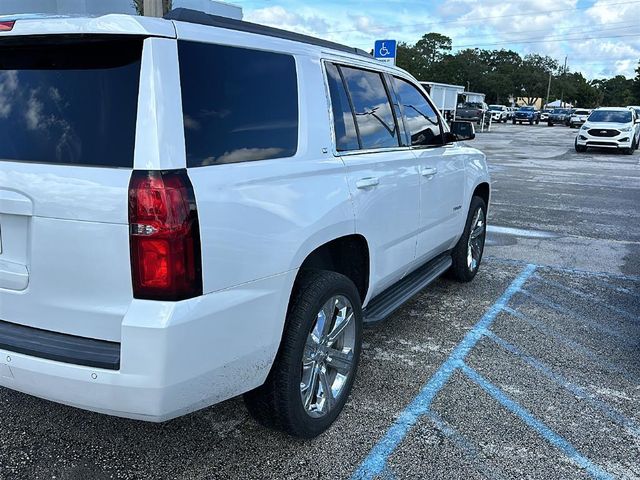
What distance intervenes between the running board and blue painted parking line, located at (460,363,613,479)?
24.2 inches

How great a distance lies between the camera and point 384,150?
3.67m

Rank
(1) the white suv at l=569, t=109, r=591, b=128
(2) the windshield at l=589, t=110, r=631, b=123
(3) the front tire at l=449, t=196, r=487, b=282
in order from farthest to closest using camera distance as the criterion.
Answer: (1) the white suv at l=569, t=109, r=591, b=128, (2) the windshield at l=589, t=110, r=631, b=123, (3) the front tire at l=449, t=196, r=487, b=282

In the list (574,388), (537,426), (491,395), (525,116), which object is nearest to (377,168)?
(491,395)

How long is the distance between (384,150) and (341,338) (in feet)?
4.04

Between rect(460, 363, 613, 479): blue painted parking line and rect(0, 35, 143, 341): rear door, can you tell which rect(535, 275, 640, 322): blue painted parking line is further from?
rect(0, 35, 143, 341): rear door

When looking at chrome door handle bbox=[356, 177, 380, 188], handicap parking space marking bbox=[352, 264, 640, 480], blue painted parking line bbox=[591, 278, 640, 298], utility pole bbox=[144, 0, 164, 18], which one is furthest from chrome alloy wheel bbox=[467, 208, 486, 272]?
utility pole bbox=[144, 0, 164, 18]

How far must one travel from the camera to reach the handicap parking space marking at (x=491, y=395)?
9.33 ft

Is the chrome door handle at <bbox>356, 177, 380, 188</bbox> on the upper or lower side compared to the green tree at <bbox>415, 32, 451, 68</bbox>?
lower

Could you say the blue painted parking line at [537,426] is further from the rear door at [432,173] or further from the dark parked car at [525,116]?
the dark parked car at [525,116]

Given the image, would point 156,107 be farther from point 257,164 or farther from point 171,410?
point 171,410

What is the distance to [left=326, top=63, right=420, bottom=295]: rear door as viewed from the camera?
3225mm

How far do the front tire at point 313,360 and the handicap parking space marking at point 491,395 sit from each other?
0.34 m

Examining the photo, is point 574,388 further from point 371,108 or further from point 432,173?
point 371,108

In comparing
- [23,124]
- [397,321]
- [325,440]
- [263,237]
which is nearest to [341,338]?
[325,440]
